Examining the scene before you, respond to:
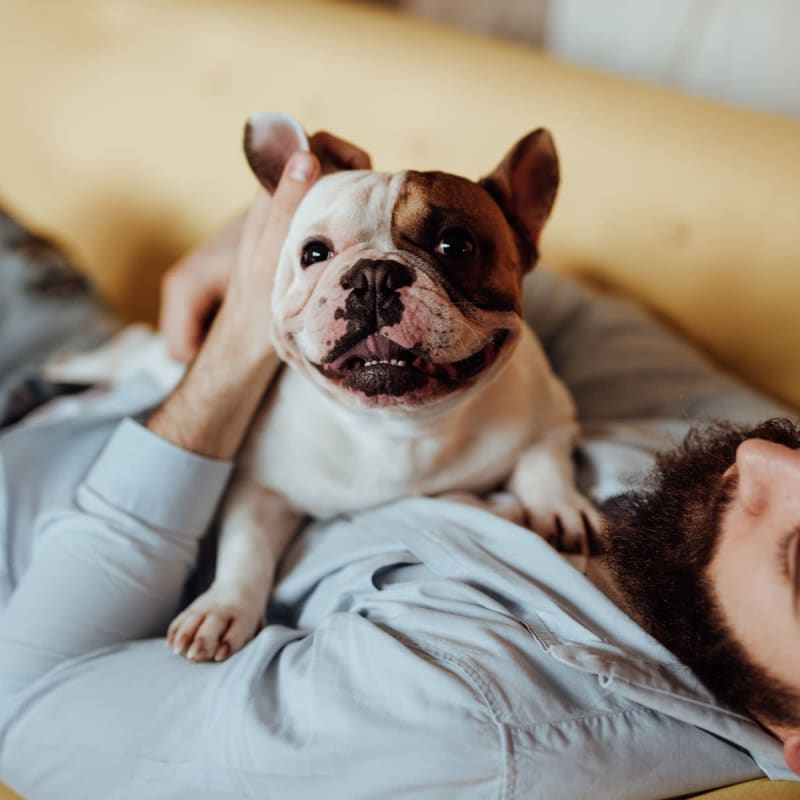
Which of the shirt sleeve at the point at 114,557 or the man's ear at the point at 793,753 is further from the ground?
the man's ear at the point at 793,753

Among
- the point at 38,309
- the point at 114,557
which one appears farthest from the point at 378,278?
the point at 38,309

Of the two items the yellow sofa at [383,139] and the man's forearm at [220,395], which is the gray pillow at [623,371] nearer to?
the yellow sofa at [383,139]

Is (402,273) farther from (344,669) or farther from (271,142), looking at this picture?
(344,669)

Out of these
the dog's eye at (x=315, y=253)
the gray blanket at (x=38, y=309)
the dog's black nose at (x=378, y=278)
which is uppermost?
the dog's black nose at (x=378, y=278)

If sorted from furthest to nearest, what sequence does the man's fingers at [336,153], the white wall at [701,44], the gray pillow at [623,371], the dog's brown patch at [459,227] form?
the white wall at [701,44]
the gray pillow at [623,371]
the man's fingers at [336,153]
the dog's brown patch at [459,227]

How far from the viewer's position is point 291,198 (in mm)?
922

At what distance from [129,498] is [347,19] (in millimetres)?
1256

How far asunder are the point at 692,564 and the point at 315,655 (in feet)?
1.23

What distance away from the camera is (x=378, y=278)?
80cm

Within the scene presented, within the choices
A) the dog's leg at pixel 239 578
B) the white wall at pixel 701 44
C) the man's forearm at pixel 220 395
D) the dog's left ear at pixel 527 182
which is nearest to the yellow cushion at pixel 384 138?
the white wall at pixel 701 44

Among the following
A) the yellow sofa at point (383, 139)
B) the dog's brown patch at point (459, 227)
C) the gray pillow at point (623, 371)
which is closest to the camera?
the dog's brown patch at point (459, 227)

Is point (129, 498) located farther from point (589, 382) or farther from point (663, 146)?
point (663, 146)

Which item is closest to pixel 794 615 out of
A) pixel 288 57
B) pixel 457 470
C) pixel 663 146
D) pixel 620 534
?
pixel 620 534

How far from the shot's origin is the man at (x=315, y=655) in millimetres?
775
